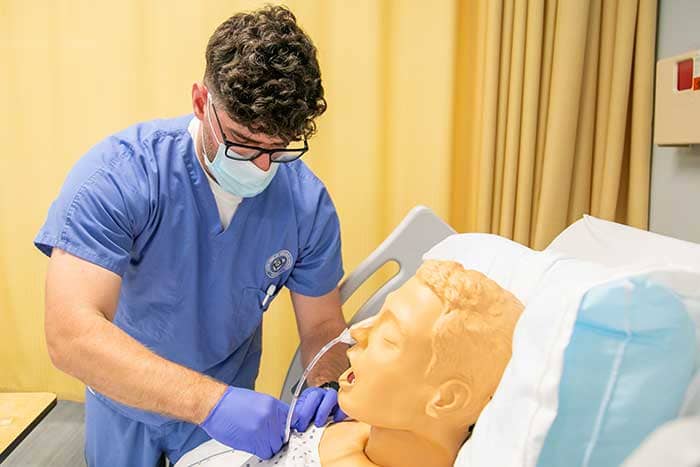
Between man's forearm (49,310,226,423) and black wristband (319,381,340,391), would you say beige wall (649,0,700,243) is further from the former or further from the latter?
man's forearm (49,310,226,423)

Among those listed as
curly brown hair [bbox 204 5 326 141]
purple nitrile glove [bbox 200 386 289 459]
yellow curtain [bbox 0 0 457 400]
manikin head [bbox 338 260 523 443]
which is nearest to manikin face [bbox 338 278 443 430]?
manikin head [bbox 338 260 523 443]

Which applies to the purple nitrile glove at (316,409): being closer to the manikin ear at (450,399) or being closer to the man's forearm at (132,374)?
the man's forearm at (132,374)

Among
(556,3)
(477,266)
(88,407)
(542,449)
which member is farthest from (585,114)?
(88,407)

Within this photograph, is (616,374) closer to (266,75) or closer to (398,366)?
(398,366)

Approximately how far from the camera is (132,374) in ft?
3.59

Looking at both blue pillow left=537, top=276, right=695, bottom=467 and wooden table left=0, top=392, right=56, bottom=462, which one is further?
wooden table left=0, top=392, right=56, bottom=462

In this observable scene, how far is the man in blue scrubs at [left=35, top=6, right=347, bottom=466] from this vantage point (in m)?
1.12

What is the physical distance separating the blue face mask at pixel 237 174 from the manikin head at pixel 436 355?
18.8 inches

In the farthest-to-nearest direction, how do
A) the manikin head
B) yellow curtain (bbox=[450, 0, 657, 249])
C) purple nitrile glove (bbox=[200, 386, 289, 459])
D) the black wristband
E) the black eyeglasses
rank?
yellow curtain (bbox=[450, 0, 657, 249])
the black wristband
the black eyeglasses
purple nitrile glove (bbox=[200, 386, 289, 459])
the manikin head

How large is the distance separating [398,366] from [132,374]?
51 cm

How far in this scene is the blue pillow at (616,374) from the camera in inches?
25.5

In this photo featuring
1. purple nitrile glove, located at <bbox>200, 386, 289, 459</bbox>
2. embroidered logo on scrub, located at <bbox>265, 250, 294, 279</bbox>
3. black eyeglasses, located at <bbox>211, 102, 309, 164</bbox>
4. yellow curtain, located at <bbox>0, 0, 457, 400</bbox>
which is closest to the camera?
purple nitrile glove, located at <bbox>200, 386, 289, 459</bbox>

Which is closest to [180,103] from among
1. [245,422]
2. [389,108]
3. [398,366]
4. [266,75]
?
[389,108]

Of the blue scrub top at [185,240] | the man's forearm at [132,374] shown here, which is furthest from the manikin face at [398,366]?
the blue scrub top at [185,240]
